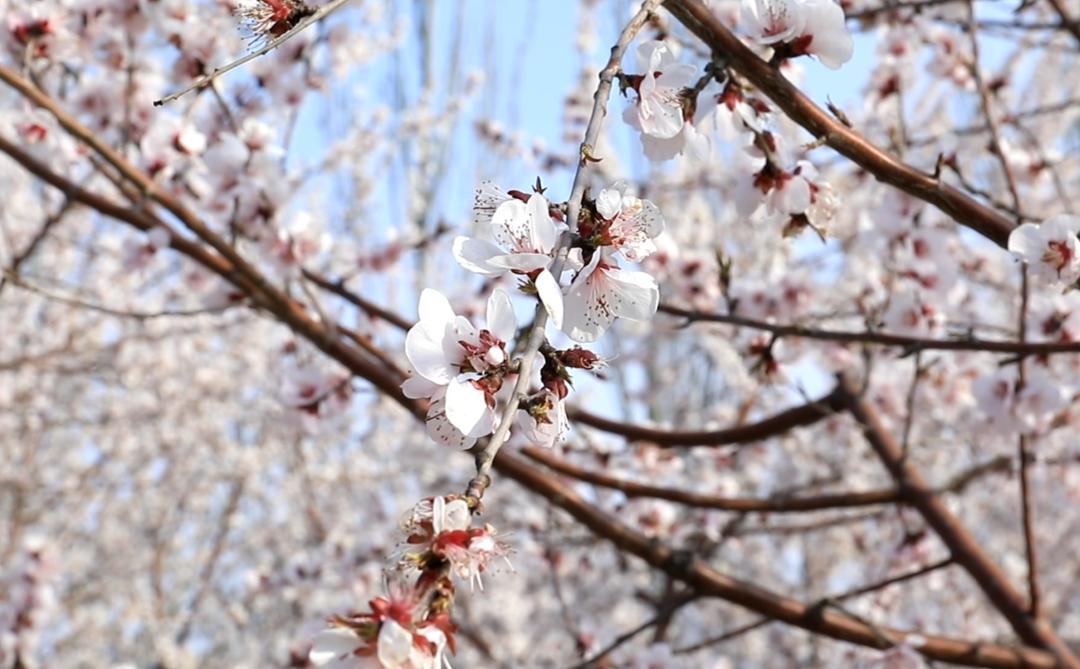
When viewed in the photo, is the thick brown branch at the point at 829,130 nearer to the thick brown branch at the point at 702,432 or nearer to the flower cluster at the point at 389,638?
the flower cluster at the point at 389,638

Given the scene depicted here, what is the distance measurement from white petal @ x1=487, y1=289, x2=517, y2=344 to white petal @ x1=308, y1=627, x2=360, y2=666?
0.27 m

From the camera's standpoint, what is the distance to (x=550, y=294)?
0.75 m

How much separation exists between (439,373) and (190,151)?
175cm

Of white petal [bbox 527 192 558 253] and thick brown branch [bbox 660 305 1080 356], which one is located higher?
thick brown branch [bbox 660 305 1080 356]

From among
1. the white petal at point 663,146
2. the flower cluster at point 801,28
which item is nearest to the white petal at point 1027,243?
the flower cluster at point 801,28

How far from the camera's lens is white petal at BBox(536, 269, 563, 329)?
0.74 metres

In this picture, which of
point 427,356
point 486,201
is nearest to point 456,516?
point 427,356

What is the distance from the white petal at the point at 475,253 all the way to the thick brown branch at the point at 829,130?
44 cm

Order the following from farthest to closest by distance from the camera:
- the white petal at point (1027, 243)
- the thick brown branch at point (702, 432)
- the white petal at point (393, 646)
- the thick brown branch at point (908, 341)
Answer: the thick brown branch at point (702, 432) < the thick brown branch at point (908, 341) < the white petal at point (1027, 243) < the white petal at point (393, 646)

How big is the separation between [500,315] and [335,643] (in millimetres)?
284

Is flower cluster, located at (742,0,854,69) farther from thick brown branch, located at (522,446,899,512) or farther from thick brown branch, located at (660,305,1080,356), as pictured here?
thick brown branch, located at (522,446,899,512)

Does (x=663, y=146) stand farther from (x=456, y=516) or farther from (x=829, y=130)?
(x=456, y=516)

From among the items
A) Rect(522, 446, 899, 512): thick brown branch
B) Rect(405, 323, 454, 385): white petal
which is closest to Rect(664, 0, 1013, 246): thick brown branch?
Rect(405, 323, 454, 385): white petal

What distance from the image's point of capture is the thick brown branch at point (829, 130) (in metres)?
1.11
